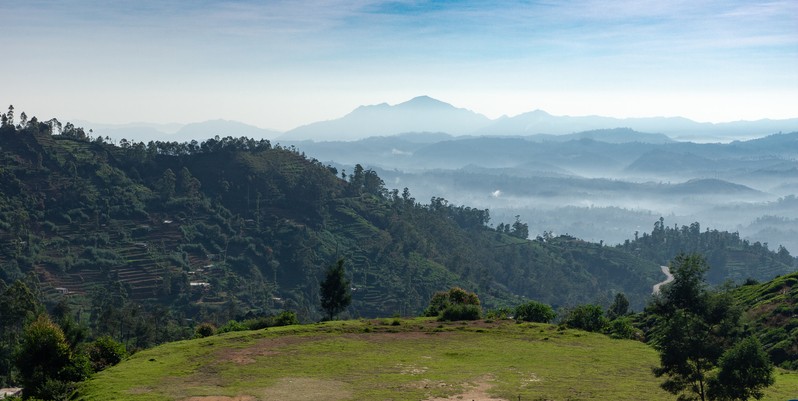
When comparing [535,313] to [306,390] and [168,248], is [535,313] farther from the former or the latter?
[168,248]

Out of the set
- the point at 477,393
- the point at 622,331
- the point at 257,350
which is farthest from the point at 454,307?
the point at 477,393

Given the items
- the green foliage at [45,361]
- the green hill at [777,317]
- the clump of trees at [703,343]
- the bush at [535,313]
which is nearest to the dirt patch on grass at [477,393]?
the clump of trees at [703,343]

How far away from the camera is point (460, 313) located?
65125 mm

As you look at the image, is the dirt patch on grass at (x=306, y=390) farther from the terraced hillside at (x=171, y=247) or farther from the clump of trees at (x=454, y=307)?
the terraced hillside at (x=171, y=247)

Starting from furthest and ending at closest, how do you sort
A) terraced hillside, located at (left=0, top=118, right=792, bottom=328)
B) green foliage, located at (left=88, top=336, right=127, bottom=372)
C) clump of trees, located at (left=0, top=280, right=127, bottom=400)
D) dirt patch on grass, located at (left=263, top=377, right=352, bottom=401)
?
terraced hillside, located at (left=0, top=118, right=792, bottom=328) → green foliage, located at (left=88, top=336, right=127, bottom=372) → clump of trees, located at (left=0, top=280, right=127, bottom=400) → dirt patch on grass, located at (left=263, top=377, right=352, bottom=401)

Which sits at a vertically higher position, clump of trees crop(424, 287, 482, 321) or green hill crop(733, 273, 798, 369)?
green hill crop(733, 273, 798, 369)

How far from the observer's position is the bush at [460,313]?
6488cm

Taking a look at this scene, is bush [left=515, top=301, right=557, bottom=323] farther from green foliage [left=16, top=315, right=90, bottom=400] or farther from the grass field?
green foliage [left=16, top=315, right=90, bottom=400]

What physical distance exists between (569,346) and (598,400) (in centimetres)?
1674

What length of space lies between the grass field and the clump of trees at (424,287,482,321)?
170 inches

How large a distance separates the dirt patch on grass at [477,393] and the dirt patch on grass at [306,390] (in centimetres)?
549

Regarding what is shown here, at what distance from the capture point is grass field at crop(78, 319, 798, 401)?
127 feet

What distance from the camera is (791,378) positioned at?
42.8m

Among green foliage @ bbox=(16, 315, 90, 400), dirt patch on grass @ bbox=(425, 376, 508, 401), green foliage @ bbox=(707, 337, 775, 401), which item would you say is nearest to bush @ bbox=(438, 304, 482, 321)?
dirt patch on grass @ bbox=(425, 376, 508, 401)
